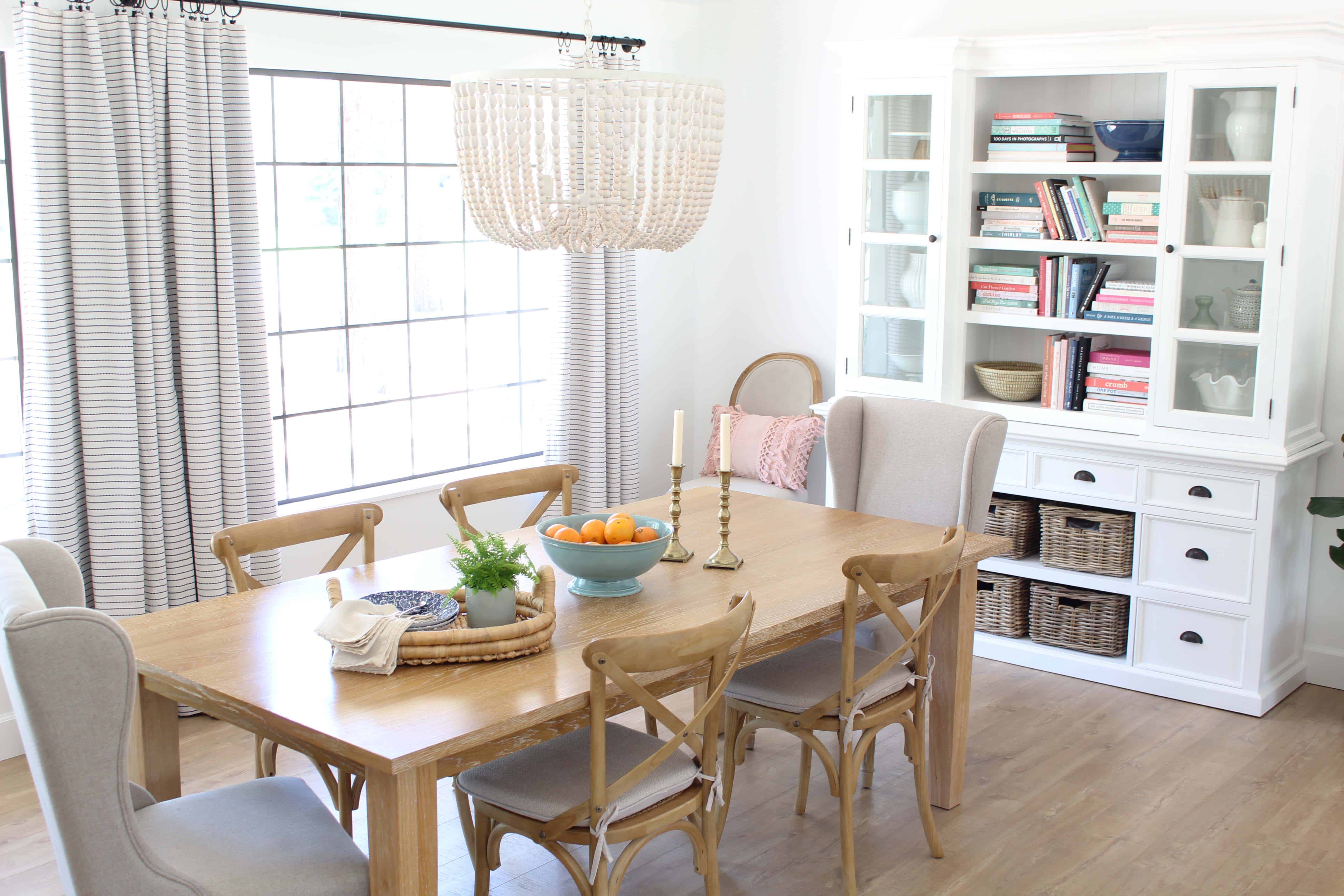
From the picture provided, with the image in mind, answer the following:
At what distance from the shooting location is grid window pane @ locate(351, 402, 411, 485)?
4520 mm

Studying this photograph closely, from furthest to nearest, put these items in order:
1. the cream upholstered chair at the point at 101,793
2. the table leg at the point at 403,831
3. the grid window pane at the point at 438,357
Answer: the grid window pane at the point at 438,357
the table leg at the point at 403,831
the cream upholstered chair at the point at 101,793

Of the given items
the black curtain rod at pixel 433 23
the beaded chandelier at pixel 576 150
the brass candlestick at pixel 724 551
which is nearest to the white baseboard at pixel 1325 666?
the brass candlestick at pixel 724 551

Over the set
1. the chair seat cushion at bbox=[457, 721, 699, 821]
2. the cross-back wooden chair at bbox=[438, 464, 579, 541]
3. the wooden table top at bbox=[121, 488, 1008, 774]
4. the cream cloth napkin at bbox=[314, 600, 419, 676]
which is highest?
the cross-back wooden chair at bbox=[438, 464, 579, 541]

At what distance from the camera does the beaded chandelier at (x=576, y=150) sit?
2.29 meters

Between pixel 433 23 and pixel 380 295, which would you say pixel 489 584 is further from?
pixel 433 23

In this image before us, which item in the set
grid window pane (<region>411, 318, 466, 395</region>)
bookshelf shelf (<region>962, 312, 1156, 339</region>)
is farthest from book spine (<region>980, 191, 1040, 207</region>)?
grid window pane (<region>411, 318, 466, 395</region>)

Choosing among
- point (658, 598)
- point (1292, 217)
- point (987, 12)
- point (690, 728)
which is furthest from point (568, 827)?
point (987, 12)

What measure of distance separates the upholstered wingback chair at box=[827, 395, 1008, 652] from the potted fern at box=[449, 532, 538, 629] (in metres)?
1.29

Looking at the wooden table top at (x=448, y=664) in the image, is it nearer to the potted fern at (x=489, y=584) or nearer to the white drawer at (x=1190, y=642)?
the potted fern at (x=489, y=584)

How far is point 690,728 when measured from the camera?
2.28 meters

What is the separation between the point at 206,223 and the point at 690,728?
2329 millimetres

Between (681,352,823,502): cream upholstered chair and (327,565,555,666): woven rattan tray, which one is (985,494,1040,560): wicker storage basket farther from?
(327,565,555,666): woven rattan tray

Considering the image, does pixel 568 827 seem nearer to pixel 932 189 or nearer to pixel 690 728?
pixel 690 728

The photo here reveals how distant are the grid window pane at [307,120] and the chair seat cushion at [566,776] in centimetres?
253
